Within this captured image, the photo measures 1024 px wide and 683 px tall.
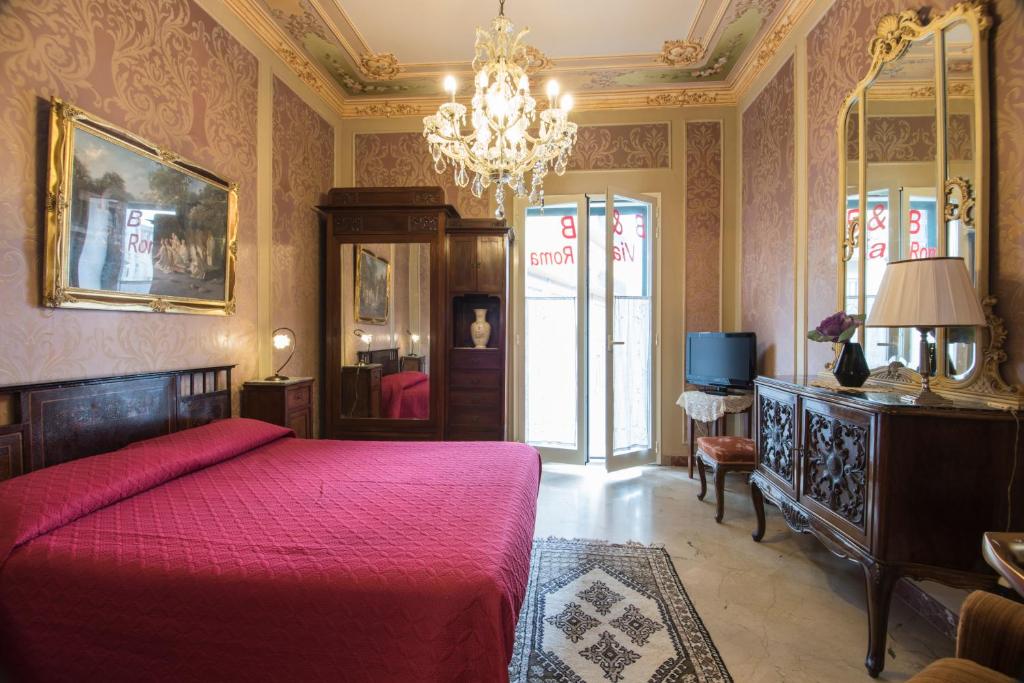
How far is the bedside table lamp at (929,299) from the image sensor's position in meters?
1.39

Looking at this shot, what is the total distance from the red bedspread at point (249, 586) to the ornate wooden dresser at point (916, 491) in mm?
1247

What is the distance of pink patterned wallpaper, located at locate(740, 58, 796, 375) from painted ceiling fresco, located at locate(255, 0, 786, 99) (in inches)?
18.4

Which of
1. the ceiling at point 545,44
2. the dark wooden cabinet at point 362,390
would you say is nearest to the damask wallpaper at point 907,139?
the ceiling at point 545,44

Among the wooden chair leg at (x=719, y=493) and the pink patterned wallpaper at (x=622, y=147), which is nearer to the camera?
the wooden chair leg at (x=719, y=493)

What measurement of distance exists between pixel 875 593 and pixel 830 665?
0.33 metres

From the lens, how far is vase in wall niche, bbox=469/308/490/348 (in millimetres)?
3582

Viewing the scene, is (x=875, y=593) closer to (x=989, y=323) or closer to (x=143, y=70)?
(x=989, y=323)

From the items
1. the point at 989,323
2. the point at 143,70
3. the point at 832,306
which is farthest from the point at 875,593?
the point at 143,70

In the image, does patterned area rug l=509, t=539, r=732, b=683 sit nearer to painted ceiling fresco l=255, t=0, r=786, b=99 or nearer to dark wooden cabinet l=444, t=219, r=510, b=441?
dark wooden cabinet l=444, t=219, r=510, b=441

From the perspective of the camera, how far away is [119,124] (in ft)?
6.34

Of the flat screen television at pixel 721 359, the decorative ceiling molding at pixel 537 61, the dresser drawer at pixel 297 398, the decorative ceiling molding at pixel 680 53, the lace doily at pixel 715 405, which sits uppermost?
the decorative ceiling molding at pixel 680 53

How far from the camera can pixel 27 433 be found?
1555 millimetres

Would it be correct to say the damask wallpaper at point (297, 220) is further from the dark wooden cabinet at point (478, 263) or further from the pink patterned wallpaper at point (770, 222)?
the pink patterned wallpaper at point (770, 222)

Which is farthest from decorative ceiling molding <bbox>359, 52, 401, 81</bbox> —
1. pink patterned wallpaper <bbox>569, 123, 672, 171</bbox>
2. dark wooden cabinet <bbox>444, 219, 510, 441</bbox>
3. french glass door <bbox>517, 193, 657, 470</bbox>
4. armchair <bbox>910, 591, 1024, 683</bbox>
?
armchair <bbox>910, 591, 1024, 683</bbox>
